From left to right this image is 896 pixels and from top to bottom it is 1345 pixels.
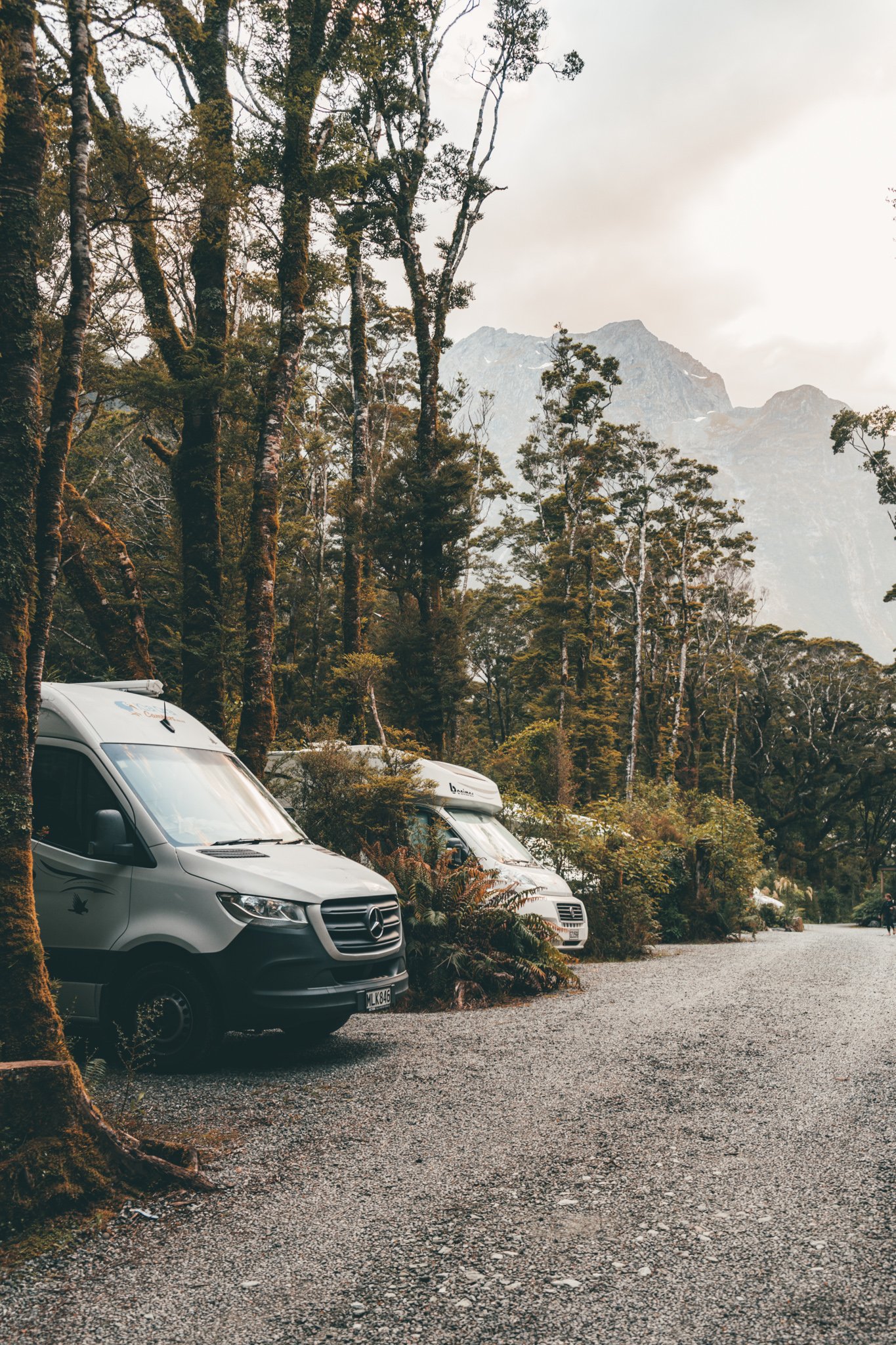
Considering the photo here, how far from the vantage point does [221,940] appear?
20.7 ft

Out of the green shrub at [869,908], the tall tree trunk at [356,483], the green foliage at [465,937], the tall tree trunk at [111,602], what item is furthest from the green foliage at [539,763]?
the green shrub at [869,908]

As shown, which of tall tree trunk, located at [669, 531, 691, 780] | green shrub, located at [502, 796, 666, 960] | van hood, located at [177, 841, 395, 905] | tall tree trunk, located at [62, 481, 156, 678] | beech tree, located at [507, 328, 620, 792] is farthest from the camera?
tall tree trunk, located at [669, 531, 691, 780]

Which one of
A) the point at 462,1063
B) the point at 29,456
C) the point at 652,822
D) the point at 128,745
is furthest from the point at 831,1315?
the point at 652,822

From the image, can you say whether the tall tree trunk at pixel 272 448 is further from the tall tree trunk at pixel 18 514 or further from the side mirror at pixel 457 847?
the tall tree trunk at pixel 18 514

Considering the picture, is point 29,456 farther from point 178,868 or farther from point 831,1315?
point 831,1315

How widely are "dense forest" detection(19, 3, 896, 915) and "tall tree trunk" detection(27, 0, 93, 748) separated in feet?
1.43

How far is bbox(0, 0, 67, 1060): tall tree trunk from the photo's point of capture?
4.06 metres

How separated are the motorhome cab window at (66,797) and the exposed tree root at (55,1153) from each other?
9.97 feet

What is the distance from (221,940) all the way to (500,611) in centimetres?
4896

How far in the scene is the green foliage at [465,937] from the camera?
9617mm

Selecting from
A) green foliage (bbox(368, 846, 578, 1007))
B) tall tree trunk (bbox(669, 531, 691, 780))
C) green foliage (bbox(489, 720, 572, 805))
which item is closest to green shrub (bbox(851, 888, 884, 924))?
tall tree trunk (bbox(669, 531, 691, 780))

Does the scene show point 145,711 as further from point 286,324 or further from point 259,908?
point 286,324

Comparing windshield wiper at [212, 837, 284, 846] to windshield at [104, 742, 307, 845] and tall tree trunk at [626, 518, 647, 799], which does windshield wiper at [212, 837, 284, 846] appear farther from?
tall tree trunk at [626, 518, 647, 799]

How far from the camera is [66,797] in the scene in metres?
A: 7.00
